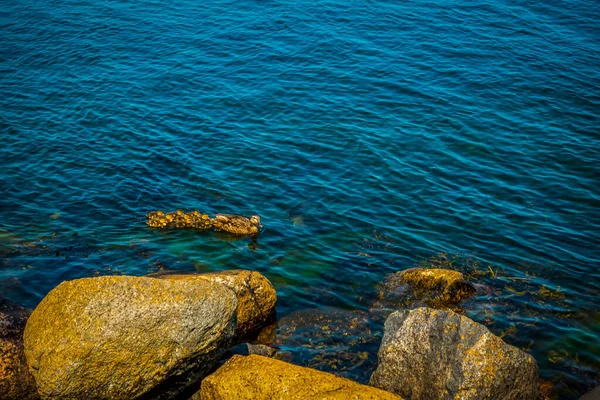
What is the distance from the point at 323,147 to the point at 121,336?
63.9 ft

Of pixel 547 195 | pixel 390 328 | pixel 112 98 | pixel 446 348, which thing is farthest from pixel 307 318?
pixel 112 98

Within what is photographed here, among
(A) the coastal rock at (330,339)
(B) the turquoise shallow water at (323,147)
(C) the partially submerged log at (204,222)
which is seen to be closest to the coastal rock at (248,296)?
(A) the coastal rock at (330,339)

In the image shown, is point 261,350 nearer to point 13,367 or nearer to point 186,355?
point 186,355

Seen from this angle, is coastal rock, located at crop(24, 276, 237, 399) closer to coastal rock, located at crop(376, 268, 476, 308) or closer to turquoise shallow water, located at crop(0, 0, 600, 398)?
turquoise shallow water, located at crop(0, 0, 600, 398)

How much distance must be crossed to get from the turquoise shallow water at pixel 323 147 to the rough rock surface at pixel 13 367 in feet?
16.2

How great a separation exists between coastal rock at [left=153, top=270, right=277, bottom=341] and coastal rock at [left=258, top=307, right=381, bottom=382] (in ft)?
1.83

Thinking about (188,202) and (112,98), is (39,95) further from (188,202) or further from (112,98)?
(188,202)

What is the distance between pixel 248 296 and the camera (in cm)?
1562

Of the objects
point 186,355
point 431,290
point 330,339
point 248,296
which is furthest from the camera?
point 431,290

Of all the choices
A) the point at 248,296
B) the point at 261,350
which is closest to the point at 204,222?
the point at 248,296

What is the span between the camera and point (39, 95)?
36.0 metres

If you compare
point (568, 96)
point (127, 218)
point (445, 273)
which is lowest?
point (127, 218)

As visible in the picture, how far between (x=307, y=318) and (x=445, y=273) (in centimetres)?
469

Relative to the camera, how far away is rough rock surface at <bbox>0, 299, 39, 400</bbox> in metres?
12.4
